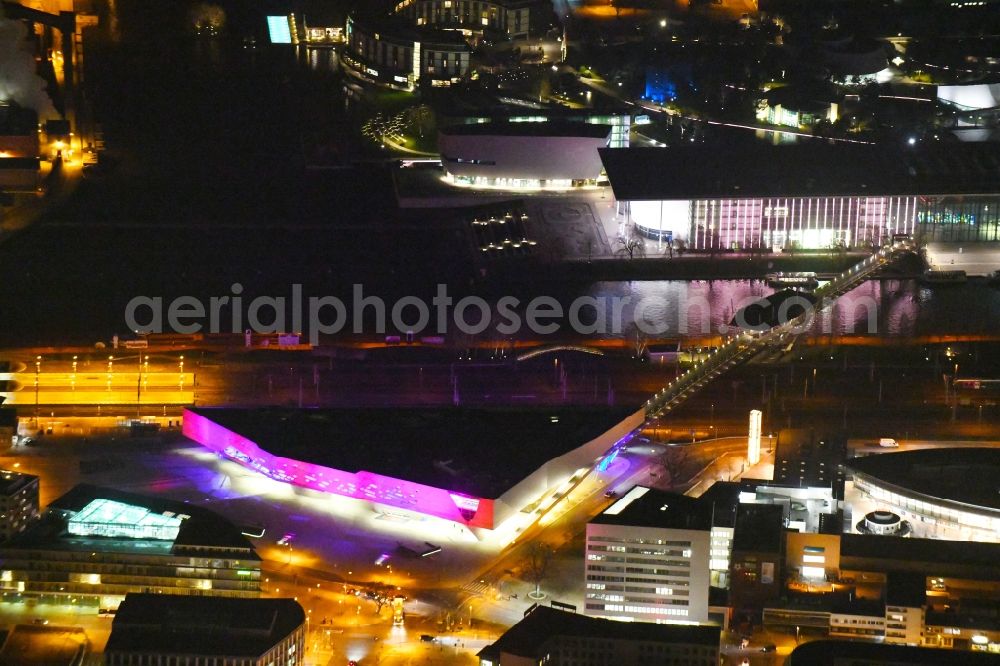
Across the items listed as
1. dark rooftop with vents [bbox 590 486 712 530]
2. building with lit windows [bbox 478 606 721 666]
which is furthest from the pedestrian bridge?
building with lit windows [bbox 478 606 721 666]

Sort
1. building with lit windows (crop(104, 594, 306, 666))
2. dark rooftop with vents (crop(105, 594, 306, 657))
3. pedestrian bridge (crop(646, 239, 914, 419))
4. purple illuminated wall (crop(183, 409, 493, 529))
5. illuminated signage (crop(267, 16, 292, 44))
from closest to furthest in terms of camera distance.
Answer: building with lit windows (crop(104, 594, 306, 666))
dark rooftop with vents (crop(105, 594, 306, 657))
purple illuminated wall (crop(183, 409, 493, 529))
pedestrian bridge (crop(646, 239, 914, 419))
illuminated signage (crop(267, 16, 292, 44))

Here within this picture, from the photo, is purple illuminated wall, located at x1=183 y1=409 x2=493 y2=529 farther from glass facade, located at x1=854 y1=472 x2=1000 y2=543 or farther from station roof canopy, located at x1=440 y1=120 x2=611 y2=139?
station roof canopy, located at x1=440 y1=120 x2=611 y2=139

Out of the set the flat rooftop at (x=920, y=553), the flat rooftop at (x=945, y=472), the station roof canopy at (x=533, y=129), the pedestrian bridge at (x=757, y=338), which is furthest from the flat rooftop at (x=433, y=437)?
the station roof canopy at (x=533, y=129)

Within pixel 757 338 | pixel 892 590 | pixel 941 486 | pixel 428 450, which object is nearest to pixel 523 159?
pixel 757 338

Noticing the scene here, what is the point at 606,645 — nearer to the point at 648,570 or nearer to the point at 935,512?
the point at 648,570

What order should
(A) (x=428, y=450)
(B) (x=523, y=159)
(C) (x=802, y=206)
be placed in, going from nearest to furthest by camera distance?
(A) (x=428, y=450)
(C) (x=802, y=206)
(B) (x=523, y=159)

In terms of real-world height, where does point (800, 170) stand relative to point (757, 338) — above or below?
above

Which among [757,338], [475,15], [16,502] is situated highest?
[475,15]

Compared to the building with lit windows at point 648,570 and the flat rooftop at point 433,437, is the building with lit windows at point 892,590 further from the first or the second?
the flat rooftop at point 433,437
